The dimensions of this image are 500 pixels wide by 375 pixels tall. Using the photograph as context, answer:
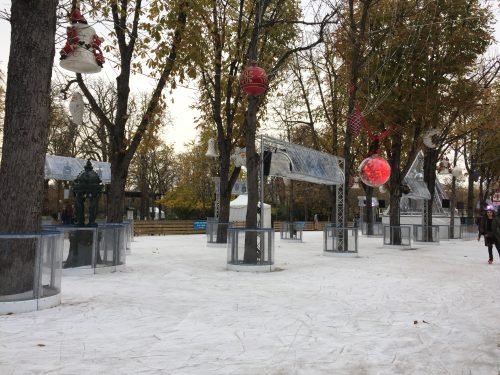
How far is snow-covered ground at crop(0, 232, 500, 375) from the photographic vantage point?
455cm

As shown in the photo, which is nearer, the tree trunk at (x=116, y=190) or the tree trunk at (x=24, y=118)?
the tree trunk at (x=24, y=118)

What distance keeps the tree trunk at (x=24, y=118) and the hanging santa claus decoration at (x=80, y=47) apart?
1058mm

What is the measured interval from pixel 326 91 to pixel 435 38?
299 inches

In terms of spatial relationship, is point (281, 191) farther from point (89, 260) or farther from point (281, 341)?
point (281, 341)

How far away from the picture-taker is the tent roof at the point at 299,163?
548 inches

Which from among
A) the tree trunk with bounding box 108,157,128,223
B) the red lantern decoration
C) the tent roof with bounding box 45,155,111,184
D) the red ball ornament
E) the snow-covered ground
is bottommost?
the snow-covered ground

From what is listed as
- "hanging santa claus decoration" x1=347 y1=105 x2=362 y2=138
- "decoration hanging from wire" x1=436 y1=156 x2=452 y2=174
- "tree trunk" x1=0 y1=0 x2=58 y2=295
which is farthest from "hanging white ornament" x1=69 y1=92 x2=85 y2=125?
"decoration hanging from wire" x1=436 y1=156 x2=452 y2=174

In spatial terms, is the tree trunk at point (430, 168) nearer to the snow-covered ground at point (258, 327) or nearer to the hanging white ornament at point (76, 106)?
the snow-covered ground at point (258, 327)

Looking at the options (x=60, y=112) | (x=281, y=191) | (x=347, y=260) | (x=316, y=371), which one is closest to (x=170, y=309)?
(x=316, y=371)

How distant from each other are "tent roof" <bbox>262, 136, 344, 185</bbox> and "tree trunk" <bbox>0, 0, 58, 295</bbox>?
7.12 metres

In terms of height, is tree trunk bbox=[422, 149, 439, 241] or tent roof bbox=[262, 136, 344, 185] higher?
tree trunk bbox=[422, 149, 439, 241]

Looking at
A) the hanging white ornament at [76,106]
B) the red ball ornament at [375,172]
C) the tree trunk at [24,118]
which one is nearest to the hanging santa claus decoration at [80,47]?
the tree trunk at [24,118]

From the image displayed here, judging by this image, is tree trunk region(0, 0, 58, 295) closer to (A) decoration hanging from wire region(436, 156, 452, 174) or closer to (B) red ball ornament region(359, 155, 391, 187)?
(B) red ball ornament region(359, 155, 391, 187)

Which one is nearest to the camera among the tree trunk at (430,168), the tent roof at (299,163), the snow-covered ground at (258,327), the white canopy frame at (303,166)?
the snow-covered ground at (258,327)
